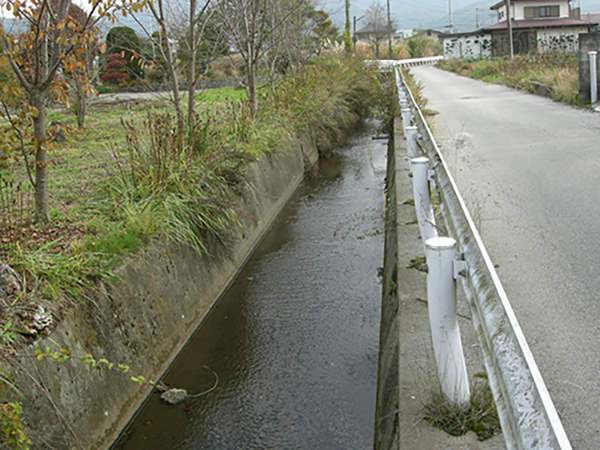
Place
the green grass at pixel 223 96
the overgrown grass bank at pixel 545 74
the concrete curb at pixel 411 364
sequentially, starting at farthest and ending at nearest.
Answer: the overgrown grass bank at pixel 545 74 < the green grass at pixel 223 96 < the concrete curb at pixel 411 364

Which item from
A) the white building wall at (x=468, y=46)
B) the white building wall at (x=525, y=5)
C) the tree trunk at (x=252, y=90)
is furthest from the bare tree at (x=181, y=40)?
the white building wall at (x=525, y=5)

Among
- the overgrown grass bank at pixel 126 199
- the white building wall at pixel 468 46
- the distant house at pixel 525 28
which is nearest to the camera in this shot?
the overgrown grass bank at pixel 126 199

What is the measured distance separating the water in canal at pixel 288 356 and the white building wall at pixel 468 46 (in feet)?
180

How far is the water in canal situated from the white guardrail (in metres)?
2.17

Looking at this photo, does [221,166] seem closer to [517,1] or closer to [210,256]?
[210,256]

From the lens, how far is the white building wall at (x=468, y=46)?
59.2 metres

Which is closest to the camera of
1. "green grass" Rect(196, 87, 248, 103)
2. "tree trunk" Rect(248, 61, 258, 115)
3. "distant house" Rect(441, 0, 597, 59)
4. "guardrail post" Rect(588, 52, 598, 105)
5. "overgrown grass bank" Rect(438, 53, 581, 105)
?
"tree trunk" Rect(248, 61, 258, 115)

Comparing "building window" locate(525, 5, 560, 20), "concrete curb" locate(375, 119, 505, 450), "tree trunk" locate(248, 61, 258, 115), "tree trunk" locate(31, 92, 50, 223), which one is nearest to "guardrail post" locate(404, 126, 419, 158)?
"concrete curb" locate(375, 119, 505, 450)

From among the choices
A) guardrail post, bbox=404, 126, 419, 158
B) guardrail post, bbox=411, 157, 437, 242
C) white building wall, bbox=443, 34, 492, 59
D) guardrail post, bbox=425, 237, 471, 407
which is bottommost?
guardrail post, bbox=425, 237, 471, 407

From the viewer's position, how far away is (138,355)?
4.94m

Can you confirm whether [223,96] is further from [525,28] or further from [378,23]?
[378,23]

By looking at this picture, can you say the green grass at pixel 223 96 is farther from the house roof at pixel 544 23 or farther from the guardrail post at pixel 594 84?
the house roof at pixel 544 23

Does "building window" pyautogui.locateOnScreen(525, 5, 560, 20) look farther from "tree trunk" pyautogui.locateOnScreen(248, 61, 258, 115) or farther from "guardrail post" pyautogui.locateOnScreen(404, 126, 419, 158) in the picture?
"guardrail post" pyautogui.locateOnScreen(404, 126, 419, 158)

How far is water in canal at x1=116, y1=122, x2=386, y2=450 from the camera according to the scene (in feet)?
14.8
